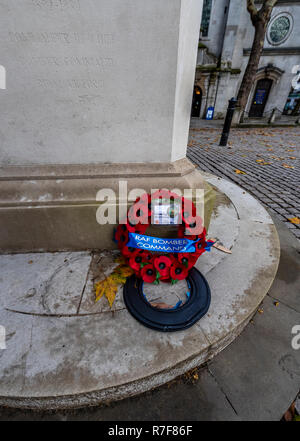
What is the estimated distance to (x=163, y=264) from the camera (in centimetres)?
187

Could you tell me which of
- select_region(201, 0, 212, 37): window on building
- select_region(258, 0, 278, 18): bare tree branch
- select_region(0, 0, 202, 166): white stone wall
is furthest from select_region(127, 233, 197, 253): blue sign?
select_region(201, 0, 212, 37): window on building

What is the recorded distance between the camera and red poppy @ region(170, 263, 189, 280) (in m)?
1.86

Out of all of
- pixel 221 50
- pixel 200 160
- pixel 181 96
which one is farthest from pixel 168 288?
pixel 221 50

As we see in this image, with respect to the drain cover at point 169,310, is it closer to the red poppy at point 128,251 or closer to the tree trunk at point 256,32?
the red poppy at point 128,251

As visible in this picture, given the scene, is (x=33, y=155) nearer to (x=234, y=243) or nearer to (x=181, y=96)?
(x=181, y=96)

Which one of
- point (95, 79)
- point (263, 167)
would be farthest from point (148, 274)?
point (263, 167)

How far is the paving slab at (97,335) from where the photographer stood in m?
1.26

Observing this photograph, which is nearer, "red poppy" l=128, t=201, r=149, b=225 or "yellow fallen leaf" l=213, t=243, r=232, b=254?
"red poppy" l=128, t=201, r=149, b=225

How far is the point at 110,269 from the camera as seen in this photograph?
2072 mm

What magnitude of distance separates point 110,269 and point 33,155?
137cm

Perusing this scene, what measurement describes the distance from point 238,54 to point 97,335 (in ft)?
78.3

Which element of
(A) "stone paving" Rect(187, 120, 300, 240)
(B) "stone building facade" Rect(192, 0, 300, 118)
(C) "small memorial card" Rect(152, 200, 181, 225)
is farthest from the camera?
(B) "stone building facade" Rect(192, 0, 300, 118)

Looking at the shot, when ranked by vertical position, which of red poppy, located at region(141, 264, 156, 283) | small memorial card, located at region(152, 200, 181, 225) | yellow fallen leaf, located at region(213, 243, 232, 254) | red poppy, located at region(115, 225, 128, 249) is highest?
small memorial card, located at region(152, 200, 181, 225)

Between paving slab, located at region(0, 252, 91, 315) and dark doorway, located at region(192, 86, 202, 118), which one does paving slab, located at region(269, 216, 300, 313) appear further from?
dark doorway, located at region(192, 86, 202, 118)
